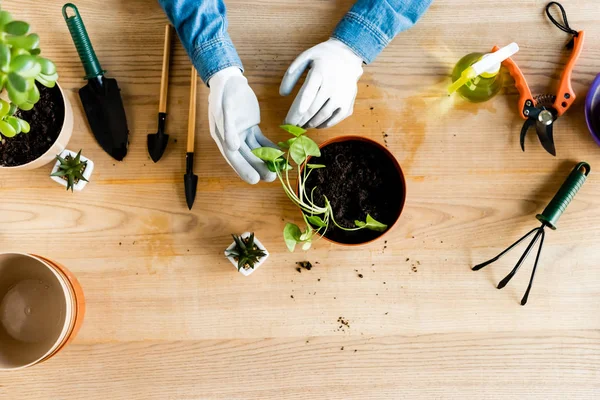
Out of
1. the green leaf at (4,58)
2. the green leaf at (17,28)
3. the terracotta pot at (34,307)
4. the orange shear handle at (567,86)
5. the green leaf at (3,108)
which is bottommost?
the terracotta pot at (34,307)

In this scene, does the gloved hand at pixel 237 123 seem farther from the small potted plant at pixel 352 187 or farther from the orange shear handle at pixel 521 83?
the orange shear handle at pixel 521 83

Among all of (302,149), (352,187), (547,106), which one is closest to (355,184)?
(352,187)

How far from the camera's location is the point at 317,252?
0.81 m

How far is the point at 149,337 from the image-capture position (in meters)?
0.80

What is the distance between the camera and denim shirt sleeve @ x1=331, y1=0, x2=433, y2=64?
0.77 m

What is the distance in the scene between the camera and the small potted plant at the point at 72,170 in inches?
30.2

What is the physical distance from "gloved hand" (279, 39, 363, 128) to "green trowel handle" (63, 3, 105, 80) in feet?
1.04

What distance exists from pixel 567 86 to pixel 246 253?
24.3 inches

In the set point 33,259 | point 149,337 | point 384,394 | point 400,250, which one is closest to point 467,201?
point 400,250

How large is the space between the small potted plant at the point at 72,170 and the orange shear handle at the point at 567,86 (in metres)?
0.82

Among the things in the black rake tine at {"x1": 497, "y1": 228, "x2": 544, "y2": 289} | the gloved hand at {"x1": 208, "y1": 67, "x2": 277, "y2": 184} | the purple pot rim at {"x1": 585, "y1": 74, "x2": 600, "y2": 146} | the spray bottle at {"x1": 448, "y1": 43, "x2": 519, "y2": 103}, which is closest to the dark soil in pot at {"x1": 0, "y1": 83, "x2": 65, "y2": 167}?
the gloved hand at {"x1": 208, "y1": 67, "x2": 277, "y2": 184}

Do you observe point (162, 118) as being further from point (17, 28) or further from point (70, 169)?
point (17, 28)

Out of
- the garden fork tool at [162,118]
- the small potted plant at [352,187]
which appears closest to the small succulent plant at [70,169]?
the garden fork tool at [162,118]

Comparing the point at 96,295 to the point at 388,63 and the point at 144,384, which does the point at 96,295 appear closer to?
the point at 144,384
